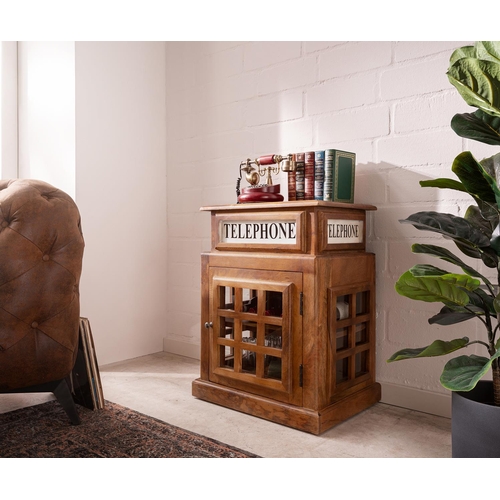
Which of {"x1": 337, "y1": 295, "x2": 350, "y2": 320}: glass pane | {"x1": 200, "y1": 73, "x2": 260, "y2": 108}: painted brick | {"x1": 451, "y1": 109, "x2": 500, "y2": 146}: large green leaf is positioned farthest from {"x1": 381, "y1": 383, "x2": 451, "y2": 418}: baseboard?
{"x1": 200, "y1": 73, "x2": 260, "y2": 108}: painted brick

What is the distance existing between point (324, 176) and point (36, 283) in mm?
1049

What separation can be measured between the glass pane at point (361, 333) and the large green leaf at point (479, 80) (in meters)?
0.95

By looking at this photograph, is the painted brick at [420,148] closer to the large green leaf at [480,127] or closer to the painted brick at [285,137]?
the painted brick at [285,137]

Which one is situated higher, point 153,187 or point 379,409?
point 153,187

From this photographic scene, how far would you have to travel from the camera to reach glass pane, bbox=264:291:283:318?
169 centimetres

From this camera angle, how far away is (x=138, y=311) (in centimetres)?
260

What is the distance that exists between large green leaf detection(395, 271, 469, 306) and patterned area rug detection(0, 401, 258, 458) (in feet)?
2.19

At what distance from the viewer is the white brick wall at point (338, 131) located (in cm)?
178

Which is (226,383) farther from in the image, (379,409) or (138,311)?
(138,311)

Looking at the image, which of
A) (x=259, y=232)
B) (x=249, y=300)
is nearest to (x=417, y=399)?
(x=249, y=300)

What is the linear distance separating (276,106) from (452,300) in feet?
4.34

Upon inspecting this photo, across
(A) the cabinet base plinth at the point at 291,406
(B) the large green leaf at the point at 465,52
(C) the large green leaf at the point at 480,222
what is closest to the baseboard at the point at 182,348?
(A) the cabinet base plinth at the point at 291,406
